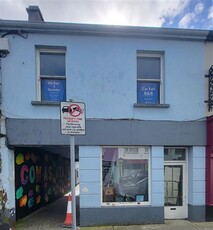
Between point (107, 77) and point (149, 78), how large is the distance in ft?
4.65

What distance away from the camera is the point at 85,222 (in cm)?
718

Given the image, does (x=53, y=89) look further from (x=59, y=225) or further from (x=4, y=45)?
(x=59, y=225)

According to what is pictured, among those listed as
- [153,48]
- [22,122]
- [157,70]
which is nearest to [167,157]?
[157,70]

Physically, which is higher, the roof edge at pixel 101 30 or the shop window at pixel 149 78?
the roof edge at pixel 101 30

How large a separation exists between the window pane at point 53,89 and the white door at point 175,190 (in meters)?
4.09

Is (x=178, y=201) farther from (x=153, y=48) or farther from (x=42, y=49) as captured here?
(x=42, y=49)

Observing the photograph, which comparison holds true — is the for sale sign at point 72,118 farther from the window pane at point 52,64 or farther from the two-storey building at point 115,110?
the window pane at point 52,64

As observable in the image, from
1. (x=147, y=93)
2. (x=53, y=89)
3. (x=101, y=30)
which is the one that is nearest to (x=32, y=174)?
(x=53, y=89)

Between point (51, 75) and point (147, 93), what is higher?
point (51, 75)

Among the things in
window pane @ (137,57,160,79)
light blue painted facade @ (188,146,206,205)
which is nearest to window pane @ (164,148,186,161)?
light blue painted facade @ (188,146,206,205)

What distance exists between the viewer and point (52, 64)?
7648mm

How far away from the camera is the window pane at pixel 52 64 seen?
7.61 metres

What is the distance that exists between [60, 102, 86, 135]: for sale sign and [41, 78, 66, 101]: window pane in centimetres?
365

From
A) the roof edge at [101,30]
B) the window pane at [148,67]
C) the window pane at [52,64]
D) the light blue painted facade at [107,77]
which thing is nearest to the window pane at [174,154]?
the light blue painted facade at [107,77]
